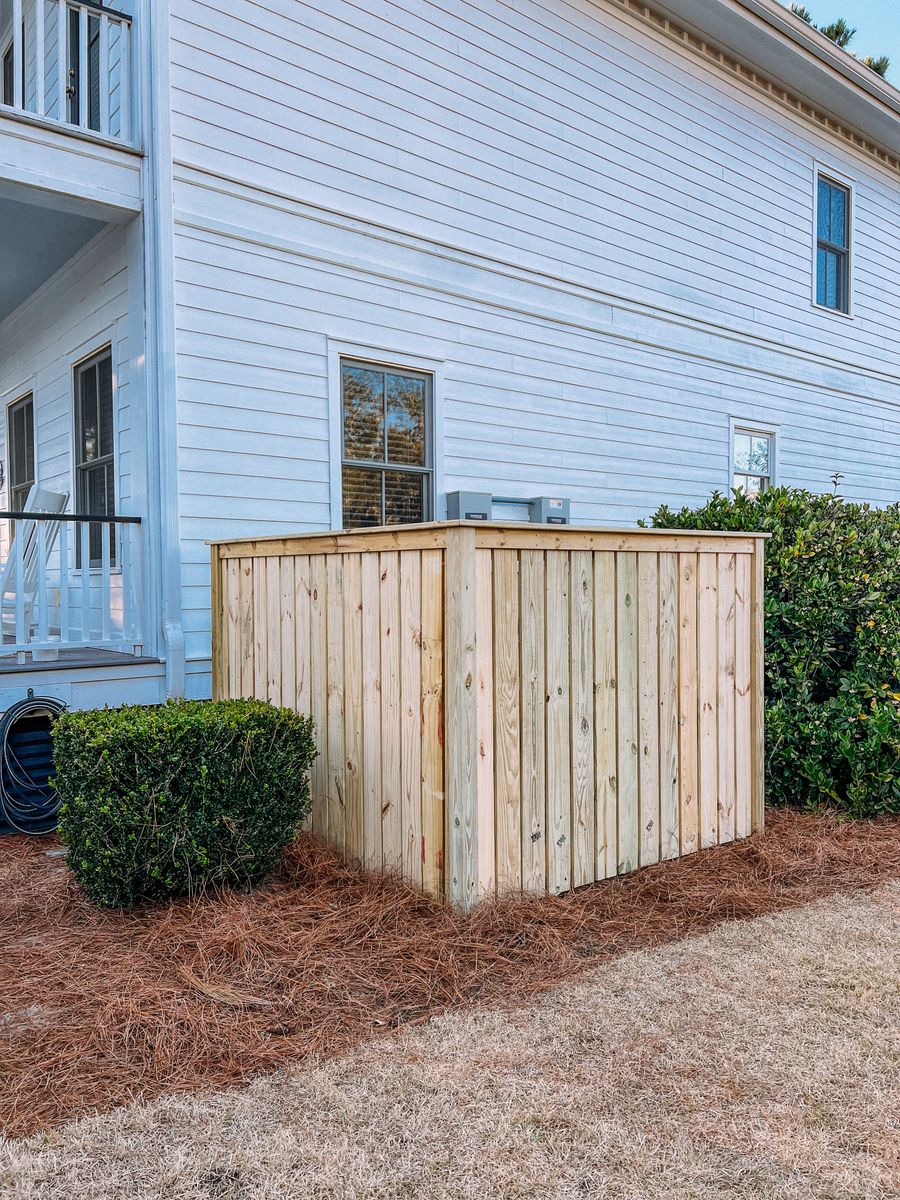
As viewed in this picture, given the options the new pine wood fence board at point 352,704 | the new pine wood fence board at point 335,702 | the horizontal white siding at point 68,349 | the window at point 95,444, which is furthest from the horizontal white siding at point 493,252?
the new pine wood fence board at point 352,704

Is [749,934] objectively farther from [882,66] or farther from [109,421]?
[882,66]

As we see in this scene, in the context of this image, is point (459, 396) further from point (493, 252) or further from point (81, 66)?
point (81, 66)

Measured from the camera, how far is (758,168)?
901 centimetres

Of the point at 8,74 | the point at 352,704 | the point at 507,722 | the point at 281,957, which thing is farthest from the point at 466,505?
the point at 8,74

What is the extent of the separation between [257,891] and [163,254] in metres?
3.68

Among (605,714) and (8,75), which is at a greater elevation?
(8,75)

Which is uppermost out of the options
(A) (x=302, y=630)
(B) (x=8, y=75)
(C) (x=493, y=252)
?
(B) (x=8, y=75)

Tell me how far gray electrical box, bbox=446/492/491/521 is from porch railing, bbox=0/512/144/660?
7.55 ft

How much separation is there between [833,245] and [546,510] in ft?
19.5

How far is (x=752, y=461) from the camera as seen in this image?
9.24 metres

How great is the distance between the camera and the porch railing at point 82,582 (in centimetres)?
473

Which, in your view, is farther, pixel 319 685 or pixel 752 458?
pixel 752 458

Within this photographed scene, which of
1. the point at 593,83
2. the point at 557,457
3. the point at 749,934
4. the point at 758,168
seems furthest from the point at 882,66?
the point at 749,934

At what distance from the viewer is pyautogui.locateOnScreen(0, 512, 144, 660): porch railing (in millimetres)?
4734
